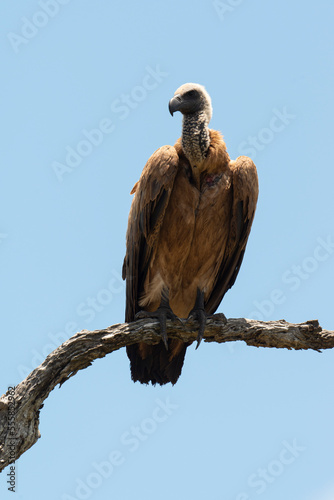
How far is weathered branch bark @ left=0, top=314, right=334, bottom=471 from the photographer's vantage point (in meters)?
6.26

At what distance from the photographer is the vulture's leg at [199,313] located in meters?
7.62

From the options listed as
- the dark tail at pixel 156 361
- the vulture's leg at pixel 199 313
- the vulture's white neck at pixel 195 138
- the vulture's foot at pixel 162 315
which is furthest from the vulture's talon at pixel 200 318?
the vulture's white neck at pixel 195 138

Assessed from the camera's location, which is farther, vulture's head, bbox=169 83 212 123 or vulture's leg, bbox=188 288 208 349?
vulture's head, bbox=169 83 212 123

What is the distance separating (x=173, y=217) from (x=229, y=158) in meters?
0.87

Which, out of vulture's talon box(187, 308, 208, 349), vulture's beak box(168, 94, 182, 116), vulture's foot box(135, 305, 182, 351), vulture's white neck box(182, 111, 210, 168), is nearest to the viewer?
vulture's foot box(135, 305, 182, 351)

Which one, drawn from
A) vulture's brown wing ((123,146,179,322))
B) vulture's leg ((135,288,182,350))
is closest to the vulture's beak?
vulture's brown wing ((123,146,179,322))

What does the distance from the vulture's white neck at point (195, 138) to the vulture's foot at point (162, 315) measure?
4.79 ft

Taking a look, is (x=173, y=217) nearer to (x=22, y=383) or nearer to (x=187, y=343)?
(x=187, y=343)

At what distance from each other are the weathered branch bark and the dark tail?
506mm

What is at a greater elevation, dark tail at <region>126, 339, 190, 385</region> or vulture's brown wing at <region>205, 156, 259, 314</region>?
vulture's brown wing at <region>205, 156, 259, 314</region>

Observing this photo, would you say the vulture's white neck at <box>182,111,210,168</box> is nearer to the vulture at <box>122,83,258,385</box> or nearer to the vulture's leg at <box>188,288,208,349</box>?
the vulture at <box>122,83,258,385</box>

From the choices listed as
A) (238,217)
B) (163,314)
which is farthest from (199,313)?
(238,217)

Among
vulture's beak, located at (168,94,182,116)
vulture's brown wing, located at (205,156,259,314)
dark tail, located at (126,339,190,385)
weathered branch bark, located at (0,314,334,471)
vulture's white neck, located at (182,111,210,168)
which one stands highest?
vulture's beak, located at (168,94,182,116)

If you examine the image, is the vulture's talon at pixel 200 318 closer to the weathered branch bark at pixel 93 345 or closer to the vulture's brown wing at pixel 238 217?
the weathered branch bark at pixel 93 345
